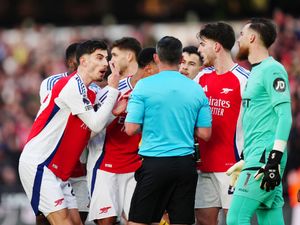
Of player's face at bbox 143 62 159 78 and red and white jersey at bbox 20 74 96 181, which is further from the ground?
player's face at bbox 143 62 159 78

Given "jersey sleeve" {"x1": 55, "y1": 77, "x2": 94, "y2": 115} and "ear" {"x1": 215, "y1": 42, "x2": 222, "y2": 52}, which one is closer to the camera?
"jersey sleeve" {"x1": 55, "y1": 77, "x2": 94, "y2": 115}

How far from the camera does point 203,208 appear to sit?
11977 mm

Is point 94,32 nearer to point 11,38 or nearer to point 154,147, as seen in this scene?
point 11,38

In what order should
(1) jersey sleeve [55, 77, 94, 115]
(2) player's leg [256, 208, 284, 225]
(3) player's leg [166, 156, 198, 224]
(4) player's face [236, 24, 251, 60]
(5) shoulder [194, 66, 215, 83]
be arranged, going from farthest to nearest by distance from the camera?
(5) shoulder [194, 66, 215, 83] → (1) jersey sleeve [55, 77, 94, 115] → (4) player's face [236, 24, 251, 60] → (3) player's leg [166, 156, 198, 224] → (2) player's leg [256, 208, 284, 225]

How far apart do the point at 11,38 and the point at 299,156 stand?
11.8m

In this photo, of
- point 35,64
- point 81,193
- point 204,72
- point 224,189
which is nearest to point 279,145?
point 224,189

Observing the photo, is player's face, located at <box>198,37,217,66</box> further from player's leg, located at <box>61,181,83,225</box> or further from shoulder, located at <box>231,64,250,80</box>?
player's leg, located at <box>61,181,83,225</box>

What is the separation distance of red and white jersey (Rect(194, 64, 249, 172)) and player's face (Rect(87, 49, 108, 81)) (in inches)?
41.9

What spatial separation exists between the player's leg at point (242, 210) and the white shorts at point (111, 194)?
1.91 metres

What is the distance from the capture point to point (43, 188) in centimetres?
1169

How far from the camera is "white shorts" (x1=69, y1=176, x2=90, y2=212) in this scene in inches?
497

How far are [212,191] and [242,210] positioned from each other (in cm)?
138

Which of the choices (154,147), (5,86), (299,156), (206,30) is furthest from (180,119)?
(5,86)

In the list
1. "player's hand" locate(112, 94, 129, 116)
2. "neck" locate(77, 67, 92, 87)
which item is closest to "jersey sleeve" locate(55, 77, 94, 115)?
"neck" locate(77, 67, 92, 87)
